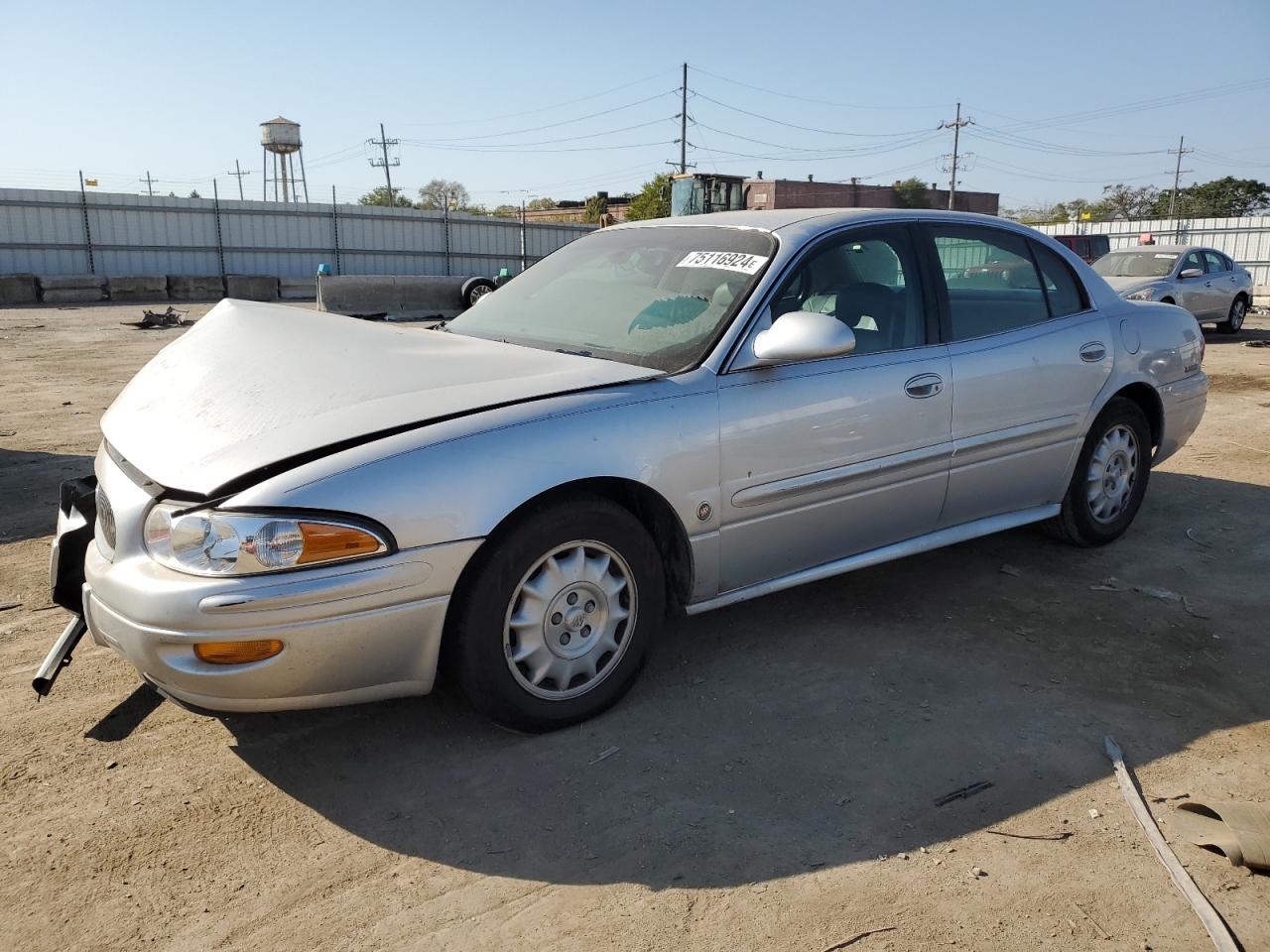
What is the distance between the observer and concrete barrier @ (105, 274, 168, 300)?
22859 millimetres

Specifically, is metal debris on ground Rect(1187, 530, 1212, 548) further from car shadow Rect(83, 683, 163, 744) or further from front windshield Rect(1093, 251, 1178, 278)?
front windshield Rect(1093, 251, 1178, 278)

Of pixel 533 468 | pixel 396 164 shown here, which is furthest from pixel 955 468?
pixel 396 164

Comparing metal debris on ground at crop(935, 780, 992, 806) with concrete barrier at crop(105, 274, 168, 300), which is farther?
concrete barrier at crop(105, 274, 168, 300)

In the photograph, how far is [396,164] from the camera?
71.4m

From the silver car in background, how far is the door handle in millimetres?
11932

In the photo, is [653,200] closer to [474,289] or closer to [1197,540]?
[474,289]

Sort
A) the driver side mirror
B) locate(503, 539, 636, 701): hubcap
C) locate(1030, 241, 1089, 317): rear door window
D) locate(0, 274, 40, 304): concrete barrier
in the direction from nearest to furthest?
locate(503, 539, 636, 701): hubcap
the driver side mirror
locate(1030, 241, 1089, 317): rear door window
locate(0, 274, 40, 304): concrete barrier

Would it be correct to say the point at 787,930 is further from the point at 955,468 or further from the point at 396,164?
the point at 396,164

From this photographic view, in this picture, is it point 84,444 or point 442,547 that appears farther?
point 84,444

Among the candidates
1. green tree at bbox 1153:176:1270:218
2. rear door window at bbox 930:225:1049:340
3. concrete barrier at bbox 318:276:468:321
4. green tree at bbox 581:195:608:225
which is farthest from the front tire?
green tree at bbox 1153:176:1270:218

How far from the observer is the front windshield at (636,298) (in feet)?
11.2

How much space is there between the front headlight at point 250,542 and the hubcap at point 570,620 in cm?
55

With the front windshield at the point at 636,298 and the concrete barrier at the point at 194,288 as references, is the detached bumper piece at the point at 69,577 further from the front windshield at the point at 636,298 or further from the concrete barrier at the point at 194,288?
the concrete barrier at the point at 194,288

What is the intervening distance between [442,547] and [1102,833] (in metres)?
1.88
